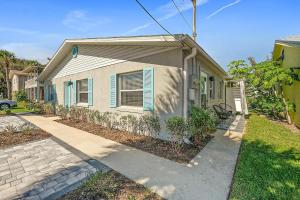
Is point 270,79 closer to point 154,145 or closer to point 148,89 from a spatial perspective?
point 148,89

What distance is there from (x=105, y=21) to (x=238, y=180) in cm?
688

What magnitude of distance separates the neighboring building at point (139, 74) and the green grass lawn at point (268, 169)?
2.28 metres

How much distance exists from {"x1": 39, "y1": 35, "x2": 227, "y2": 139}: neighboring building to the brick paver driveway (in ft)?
10.2

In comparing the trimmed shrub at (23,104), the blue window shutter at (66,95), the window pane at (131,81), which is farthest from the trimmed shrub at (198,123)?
the trimmed shrub at (23,104)

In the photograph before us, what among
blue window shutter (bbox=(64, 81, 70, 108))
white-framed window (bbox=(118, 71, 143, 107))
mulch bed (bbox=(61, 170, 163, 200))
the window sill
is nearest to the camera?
mulch bed (bbox=(61, 170, 163, 200))

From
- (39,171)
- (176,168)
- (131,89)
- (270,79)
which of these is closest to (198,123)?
(176,168)

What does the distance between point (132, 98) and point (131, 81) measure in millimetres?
715

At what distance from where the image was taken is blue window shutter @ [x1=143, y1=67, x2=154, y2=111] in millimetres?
6461

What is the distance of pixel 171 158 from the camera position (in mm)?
4770

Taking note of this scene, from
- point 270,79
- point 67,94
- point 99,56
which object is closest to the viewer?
point 99,56

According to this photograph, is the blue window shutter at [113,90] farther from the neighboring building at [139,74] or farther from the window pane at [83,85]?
the window pane at [83,85]

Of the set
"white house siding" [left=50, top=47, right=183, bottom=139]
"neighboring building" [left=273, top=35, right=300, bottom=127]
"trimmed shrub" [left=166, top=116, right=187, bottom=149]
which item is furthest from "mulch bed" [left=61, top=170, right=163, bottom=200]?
"neighboring building" [left=273, top=35, right=300, bottom=127]

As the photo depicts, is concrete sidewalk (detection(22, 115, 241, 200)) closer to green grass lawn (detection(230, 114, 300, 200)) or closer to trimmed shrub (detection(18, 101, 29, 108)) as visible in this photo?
green grass lawn (detection(230, 114, 300, 200))

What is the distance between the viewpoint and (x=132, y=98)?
7.55 m
